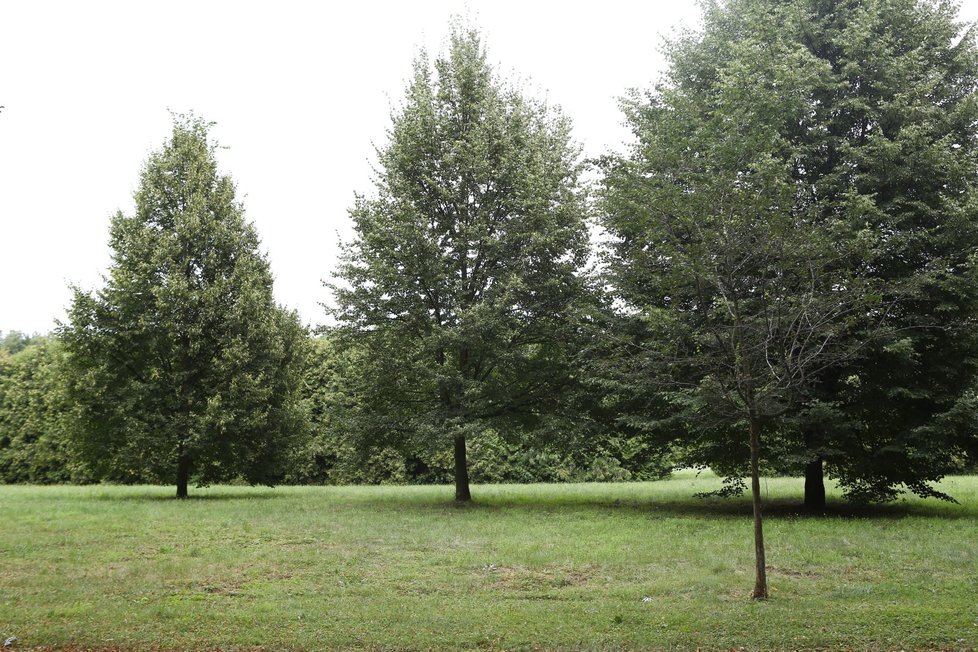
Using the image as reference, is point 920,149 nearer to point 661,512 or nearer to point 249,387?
point 661,512

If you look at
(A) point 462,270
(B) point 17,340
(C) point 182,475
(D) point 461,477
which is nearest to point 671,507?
(D) point 461,477

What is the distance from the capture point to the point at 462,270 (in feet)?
68.2

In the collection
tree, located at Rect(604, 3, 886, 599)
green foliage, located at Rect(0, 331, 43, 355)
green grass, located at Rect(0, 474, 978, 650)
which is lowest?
green grass, located at Rect(0, 474, 978, 650)

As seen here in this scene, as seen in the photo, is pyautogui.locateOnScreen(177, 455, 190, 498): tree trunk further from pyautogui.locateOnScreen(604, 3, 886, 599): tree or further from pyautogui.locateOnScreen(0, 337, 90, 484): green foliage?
pyautogui.locateOnScreen(0, 337, 90, 484): green foliage

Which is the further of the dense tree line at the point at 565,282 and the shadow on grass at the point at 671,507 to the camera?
the shadow on grass at the point at 671,507

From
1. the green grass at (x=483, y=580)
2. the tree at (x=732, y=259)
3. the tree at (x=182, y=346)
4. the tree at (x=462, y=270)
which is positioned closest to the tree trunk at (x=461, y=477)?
the tree at (x=462, y=270)

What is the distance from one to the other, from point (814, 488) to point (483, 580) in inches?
465

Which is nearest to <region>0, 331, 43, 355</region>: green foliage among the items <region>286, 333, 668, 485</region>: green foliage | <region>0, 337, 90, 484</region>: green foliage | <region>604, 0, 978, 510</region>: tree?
<region>0, 337, 90, 484</region>: green foliage

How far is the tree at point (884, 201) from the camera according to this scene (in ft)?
50.4

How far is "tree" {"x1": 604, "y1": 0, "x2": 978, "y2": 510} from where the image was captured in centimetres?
1535

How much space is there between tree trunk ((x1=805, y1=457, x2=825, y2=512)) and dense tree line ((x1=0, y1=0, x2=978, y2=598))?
0.09m

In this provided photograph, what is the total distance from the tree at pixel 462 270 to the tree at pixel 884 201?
305 cm

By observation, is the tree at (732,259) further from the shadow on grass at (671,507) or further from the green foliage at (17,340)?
the green foliage at (17,340)

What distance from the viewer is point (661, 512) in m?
17.7
